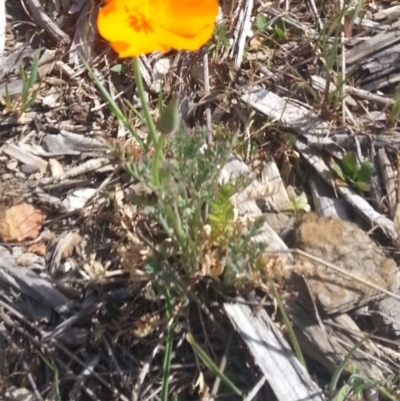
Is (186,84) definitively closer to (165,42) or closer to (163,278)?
(165,42)

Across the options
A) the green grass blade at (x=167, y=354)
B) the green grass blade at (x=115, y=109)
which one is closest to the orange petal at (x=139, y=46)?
the green grass blade at (x=115, y=109)

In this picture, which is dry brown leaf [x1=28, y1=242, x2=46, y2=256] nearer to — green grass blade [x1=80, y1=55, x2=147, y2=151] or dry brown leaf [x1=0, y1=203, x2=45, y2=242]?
dry brown leaf [x1=0, y1=203, x2=45, y2=242]

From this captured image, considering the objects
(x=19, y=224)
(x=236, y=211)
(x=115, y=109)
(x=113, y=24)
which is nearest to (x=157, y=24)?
(x=113, y=24)

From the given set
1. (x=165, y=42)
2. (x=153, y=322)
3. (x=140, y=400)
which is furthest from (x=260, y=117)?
(x=140, y=400)

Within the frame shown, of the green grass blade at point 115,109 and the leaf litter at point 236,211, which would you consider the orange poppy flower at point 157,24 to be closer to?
the green grass blade at point 115,109

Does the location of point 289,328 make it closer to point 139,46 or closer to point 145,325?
point 145,325

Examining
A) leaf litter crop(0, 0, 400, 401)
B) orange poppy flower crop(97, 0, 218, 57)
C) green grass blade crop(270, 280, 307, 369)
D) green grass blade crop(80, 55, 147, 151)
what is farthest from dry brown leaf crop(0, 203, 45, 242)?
green grass blade crop(270, 280, 307, 369)
